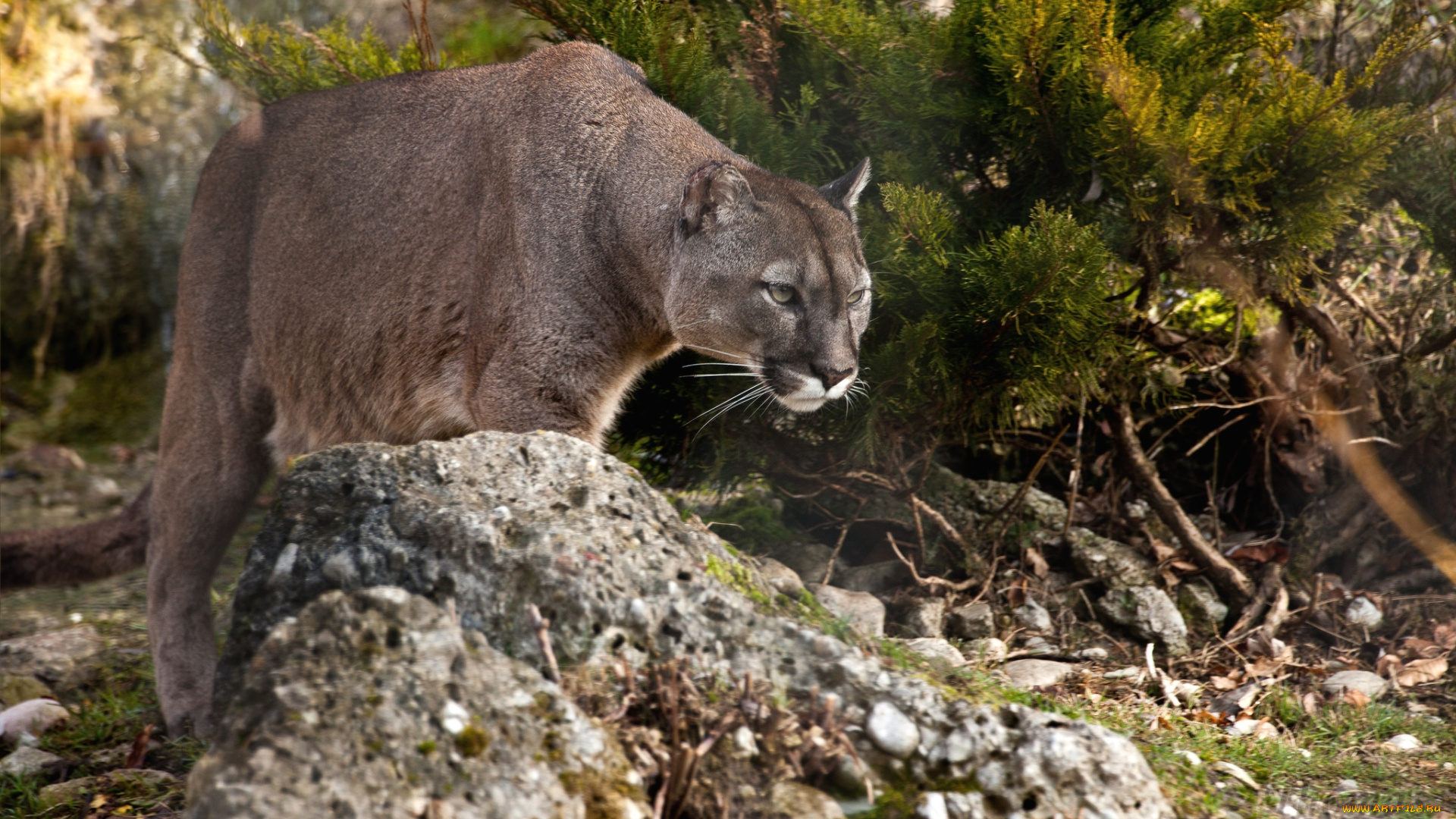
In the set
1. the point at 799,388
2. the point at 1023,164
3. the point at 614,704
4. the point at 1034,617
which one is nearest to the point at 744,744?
the point at 614,704

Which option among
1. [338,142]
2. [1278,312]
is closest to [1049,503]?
[1278,312]

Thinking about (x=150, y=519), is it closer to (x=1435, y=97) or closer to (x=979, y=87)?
(x=979, y=87)

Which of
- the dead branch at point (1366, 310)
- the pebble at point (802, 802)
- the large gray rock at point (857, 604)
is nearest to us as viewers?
the pebble at point (802, 802)

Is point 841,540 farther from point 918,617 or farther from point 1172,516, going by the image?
point 1172,516

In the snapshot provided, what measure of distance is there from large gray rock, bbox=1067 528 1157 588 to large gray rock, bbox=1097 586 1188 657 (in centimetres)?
6

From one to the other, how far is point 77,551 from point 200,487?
809 mm

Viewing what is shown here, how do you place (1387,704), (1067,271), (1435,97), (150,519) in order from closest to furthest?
(1067,271), (1387,704), (1435,97), (150,519)

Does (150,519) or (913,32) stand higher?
(913,32)

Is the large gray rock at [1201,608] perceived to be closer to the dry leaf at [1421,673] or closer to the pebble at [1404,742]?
the dry leaf at [1421,673]

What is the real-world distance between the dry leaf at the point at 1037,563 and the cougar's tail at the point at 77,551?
3.76 m

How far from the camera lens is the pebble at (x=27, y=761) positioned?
3.73 m

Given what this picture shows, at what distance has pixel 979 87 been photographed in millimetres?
4004

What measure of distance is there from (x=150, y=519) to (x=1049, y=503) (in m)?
3.82

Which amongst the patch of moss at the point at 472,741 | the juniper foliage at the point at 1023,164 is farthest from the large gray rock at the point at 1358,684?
the patch of moss at the point at 472,741
